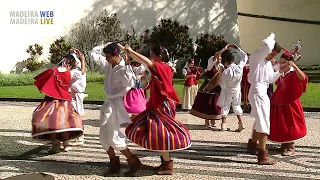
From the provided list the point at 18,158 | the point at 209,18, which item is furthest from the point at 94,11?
the point at 18,158

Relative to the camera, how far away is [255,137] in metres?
6.51

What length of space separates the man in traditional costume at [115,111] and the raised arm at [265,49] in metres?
1.60

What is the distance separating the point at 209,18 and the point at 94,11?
5531mm

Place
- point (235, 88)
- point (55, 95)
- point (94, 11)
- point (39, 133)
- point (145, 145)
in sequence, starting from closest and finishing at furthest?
point (145, 145)
point (39, 133)
point (55, 95)
point (235, 88)
point (94, 11)

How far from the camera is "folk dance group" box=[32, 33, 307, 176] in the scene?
531cm

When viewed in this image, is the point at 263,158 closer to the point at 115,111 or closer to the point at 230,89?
the point at 115,111

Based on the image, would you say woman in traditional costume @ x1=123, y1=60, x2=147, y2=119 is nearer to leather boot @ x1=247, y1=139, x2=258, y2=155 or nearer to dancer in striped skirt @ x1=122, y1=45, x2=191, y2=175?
leather boot @ x1=247, y1=139, x2=258, y2=155

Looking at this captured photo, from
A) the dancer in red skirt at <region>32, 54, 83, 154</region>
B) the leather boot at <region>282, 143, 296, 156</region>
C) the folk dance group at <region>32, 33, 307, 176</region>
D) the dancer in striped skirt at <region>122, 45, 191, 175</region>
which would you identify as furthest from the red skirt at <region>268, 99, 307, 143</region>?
the dancer in red skirt at <region>32, 54, 83, 154</region>

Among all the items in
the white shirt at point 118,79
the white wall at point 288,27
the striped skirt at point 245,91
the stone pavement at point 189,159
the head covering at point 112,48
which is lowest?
the stone pavement at point 189,159

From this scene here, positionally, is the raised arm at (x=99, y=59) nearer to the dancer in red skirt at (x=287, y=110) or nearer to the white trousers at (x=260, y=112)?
the white trousers at (x=260, y=112)

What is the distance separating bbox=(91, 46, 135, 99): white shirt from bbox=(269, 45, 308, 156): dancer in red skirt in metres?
2.24

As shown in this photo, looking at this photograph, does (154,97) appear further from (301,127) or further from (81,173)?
(301,127)

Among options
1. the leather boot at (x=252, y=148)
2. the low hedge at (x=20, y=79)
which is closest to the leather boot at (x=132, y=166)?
the leather boot at (x=252, y=148)

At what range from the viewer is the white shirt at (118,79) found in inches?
214
